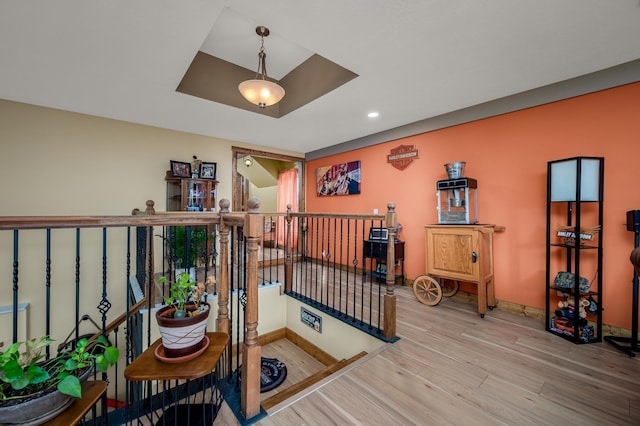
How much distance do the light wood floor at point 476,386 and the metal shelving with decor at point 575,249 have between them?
7.7 inches

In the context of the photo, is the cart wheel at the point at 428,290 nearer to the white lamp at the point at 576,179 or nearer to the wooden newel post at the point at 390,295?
the wooden newel post at the point at 390,295

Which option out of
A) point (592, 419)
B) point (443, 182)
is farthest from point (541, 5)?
point (592, 419)

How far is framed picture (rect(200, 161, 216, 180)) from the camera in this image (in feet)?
14.6

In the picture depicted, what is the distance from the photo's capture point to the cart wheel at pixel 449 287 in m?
3.46

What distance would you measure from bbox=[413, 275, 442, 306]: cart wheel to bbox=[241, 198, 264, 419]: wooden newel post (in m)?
2.40

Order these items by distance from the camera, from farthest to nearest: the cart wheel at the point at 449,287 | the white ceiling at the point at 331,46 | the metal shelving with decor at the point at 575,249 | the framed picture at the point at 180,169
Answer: the framed picture at the point at 180,169
the cart wheel at the point at 449,287
the metal shelving with decor at the point at 575,249
the white ceiling at the point at 331,46

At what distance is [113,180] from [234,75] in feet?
8.07

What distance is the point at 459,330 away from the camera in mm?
2570

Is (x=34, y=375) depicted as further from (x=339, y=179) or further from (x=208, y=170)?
(x=339, y=179)

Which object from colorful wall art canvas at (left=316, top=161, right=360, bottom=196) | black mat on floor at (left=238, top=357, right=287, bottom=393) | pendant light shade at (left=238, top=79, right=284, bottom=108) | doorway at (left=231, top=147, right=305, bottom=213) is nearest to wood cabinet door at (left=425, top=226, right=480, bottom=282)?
colorful wall art canvas at (left=316, top=161, right=360, bottom=196)

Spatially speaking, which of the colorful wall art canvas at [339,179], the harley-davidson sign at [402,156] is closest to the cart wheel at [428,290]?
the harley-davidson sign at [402,156]

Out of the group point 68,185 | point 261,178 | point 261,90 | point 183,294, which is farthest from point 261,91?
point 261,178

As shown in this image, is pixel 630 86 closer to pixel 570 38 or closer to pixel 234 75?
pixel 570 38

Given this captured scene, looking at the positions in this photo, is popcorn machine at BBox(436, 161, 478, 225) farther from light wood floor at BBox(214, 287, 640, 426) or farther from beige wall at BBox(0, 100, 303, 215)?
beige wall at BBox(0, 100, 303, 215)
